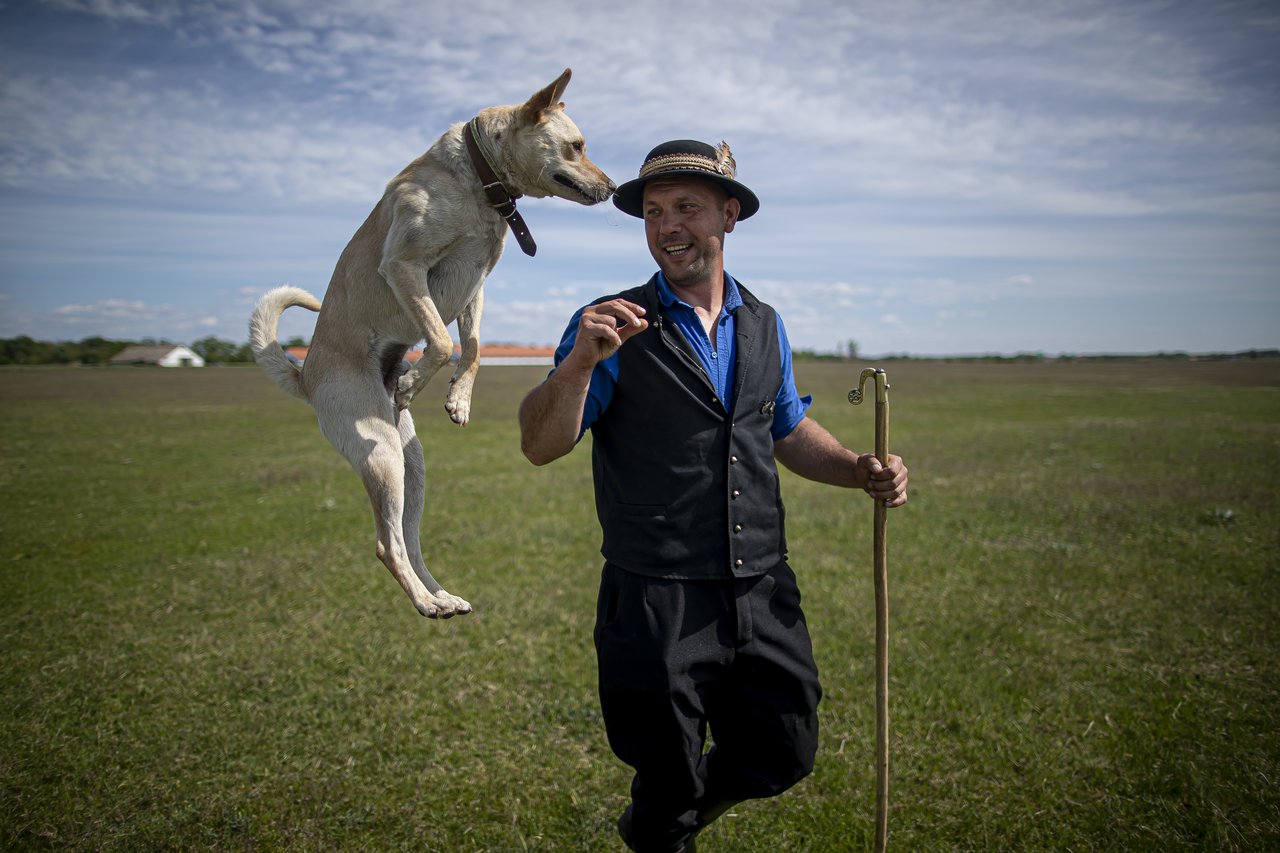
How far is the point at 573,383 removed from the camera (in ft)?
7.72

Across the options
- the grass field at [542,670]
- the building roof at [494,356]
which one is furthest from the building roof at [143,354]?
the building roof at [494,356]

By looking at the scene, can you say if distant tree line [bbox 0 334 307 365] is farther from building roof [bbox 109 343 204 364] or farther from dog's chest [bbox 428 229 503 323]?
dog's chest [bbox 428 229 503 323]

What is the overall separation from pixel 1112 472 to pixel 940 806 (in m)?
13.1

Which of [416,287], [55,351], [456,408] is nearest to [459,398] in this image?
[456,408]

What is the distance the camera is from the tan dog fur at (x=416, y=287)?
1.73 metres

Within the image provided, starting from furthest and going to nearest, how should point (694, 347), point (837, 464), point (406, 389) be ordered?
point (837, 464) → point (694, 347) → point (406, 389)

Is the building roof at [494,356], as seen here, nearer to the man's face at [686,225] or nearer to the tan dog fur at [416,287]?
the tan dog fur at [416,287]

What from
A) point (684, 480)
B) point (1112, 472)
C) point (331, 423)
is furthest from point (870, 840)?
point (1112, 472)

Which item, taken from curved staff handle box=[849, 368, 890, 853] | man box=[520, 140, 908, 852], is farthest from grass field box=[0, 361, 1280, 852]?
man box=[520, 140, 908, 852]

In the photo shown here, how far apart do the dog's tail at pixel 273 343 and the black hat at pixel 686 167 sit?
3.82 ft

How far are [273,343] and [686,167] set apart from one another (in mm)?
1503

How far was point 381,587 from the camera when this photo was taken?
8.55 metres

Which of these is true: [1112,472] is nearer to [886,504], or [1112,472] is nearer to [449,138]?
[886,504]

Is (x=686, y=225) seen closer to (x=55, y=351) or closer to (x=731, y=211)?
(x=731, y=211)
